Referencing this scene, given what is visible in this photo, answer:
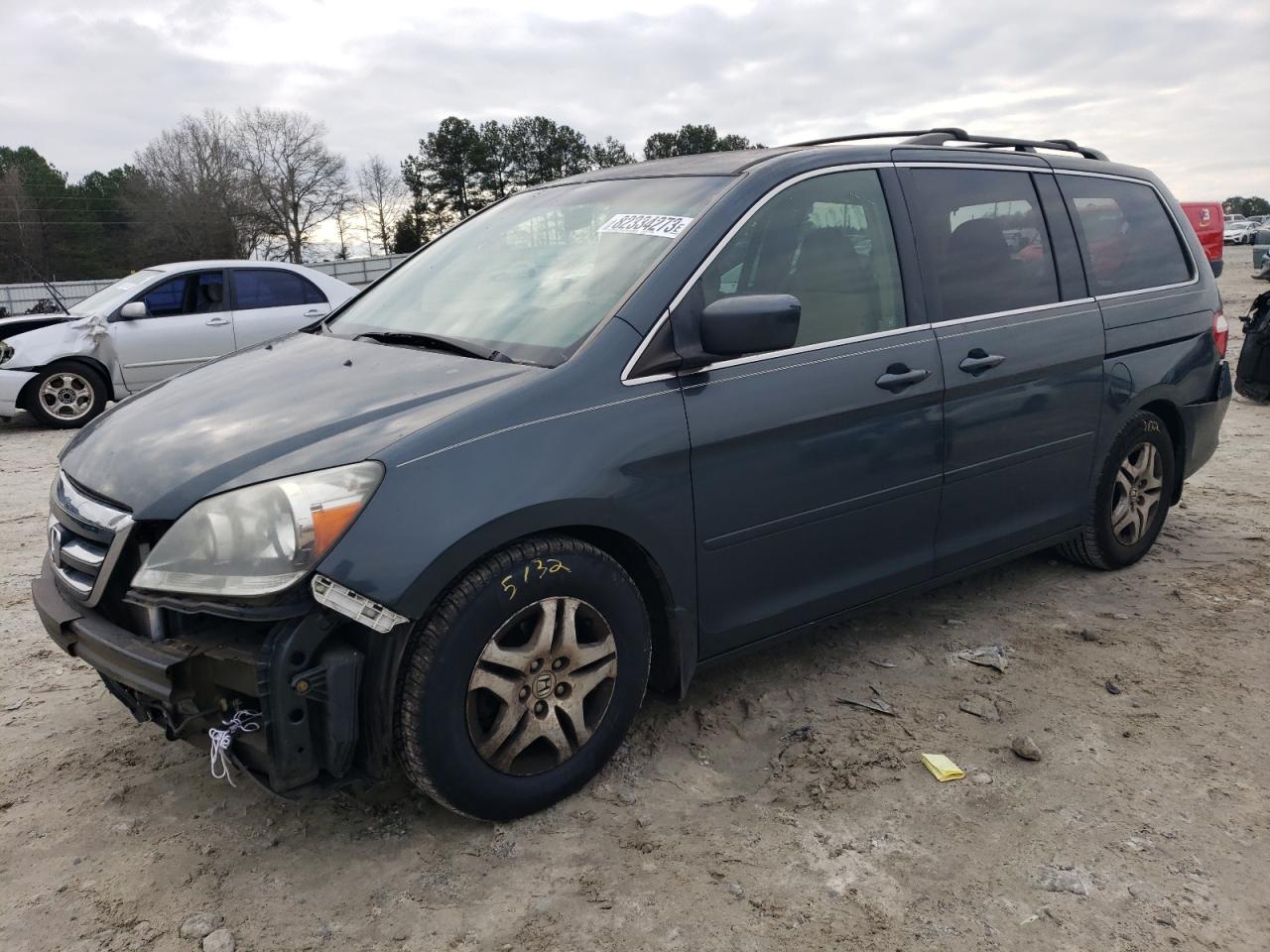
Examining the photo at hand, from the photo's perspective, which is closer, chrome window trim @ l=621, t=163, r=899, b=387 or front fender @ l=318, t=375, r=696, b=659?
front fender @ l=318, t=375, r=696, b=659

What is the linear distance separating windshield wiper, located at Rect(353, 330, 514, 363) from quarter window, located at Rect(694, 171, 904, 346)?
26.0 inches

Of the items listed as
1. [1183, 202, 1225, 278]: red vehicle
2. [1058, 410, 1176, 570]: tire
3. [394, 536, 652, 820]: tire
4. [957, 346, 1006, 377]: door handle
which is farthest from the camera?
[1183, 202, 1225, 278]: red vehicle

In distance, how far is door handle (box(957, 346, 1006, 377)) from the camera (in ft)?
11.8

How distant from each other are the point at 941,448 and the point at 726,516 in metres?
1.00

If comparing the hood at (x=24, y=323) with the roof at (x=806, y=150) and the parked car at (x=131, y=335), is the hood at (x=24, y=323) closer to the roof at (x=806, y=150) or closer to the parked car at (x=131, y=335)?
the parked car at (x=131, y=335)

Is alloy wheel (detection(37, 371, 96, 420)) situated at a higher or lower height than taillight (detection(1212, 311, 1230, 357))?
lower

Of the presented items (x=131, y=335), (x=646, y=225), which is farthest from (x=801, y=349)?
(x=131, y=335)

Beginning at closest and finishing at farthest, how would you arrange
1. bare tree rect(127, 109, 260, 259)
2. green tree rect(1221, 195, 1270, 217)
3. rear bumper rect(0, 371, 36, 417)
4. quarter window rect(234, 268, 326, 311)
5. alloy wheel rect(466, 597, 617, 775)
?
alloy wheel rect(466, 597, 617, 775), rear bumper rect(0, 371, 36, 417), quarter window rect(234, 268, 326, 311), bare tree rect(127, 109, 260, 259), green tree rect(1221, 195, 1270, 217)

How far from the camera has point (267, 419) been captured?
2.72 m

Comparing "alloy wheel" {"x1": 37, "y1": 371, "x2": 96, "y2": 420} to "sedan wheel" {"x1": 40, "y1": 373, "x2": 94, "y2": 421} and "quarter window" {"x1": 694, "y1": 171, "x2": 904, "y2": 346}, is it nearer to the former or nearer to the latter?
"sedan wheel" {"x1": 40, "y1": 373, "x2": 94, "y2": 421}

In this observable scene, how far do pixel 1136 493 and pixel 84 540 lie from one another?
4.21 m

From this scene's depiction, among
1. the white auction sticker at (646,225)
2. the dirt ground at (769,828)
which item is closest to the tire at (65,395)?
the dirt ground at (769,828)

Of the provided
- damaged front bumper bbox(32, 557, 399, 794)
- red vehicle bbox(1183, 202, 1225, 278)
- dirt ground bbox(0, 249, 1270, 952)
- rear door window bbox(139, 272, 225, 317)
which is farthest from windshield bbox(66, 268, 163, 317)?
red vehicle bbox(1183, 202, 1225, 278)

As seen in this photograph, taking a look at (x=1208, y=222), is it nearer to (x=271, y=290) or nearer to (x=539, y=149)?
(x=271, y=290)
